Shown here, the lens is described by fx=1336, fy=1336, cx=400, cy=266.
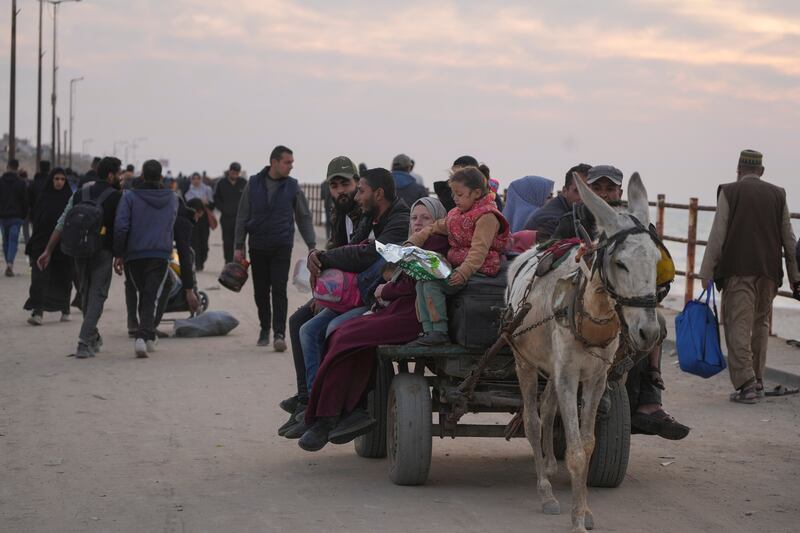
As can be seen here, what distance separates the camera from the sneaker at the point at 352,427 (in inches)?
330

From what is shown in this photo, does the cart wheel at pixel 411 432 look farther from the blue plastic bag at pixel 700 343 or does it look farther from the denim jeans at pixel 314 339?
the blue plastic bag at pixel 700 343

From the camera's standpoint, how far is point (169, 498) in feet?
25.7

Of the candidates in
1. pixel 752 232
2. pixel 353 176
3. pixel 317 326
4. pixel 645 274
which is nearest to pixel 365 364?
pixel 317 326

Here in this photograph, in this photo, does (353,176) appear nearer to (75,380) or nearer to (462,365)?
(462,365)

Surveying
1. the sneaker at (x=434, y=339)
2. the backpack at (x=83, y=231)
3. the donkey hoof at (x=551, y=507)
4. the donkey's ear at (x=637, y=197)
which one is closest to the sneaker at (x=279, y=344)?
the backpack at (x=83, y=231)

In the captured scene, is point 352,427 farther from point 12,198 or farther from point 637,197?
point 12,198

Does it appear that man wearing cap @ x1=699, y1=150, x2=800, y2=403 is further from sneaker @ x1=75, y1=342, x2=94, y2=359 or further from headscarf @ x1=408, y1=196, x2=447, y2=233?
sneaker @ x1=75, y1=342, x2=94, y2=359

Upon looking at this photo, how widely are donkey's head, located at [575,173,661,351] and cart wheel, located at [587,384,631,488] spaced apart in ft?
5.32

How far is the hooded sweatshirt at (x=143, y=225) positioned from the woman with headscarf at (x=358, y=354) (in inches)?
242

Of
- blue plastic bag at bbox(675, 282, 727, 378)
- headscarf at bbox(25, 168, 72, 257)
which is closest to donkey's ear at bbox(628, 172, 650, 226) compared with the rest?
blue plastic bag at bbox(675, 282, 727, 378)

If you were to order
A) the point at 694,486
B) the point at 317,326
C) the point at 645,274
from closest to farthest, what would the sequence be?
the point at 645,274 → the point at 694,486 → the point at 317,326

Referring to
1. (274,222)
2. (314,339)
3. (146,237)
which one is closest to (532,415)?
(314,339)

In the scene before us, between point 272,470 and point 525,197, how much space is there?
2.95 meters

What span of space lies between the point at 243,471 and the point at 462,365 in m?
1.72
